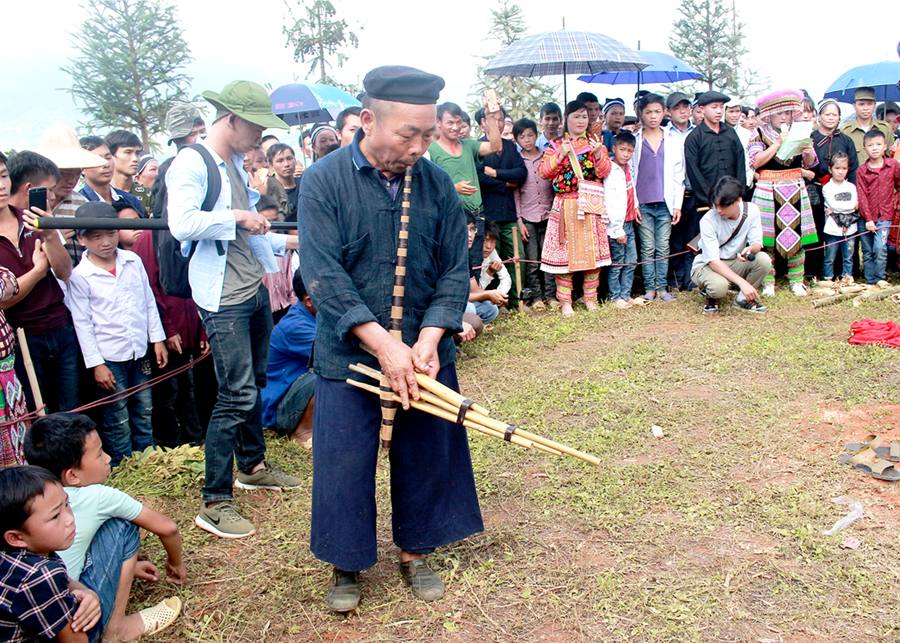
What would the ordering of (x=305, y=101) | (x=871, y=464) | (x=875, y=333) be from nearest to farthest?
(x=871, y=464) < (x=875, y=333) < (x=305, y=101)

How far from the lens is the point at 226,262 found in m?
3.39

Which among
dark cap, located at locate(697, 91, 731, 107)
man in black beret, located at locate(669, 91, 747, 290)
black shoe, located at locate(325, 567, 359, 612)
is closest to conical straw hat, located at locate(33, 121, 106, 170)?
black shoe, located at locate(325, 567, 359, 612)

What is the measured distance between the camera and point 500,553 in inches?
125

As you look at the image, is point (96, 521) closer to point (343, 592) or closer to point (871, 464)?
point (343, 592)

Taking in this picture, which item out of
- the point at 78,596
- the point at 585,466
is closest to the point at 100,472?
the point at 78,596

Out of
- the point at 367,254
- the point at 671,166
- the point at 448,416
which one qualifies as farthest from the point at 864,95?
the point at 448,416

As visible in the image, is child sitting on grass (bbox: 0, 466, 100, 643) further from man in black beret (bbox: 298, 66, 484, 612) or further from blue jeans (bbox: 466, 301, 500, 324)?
blue jeans (bbox: 466, 301, 500, 324)

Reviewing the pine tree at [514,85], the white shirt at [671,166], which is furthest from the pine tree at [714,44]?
the white shirt at [671,166]

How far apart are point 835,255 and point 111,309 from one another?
27.2 ft

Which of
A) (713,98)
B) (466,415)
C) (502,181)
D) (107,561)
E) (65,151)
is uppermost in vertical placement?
(713,98)

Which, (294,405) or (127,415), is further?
(294,405)

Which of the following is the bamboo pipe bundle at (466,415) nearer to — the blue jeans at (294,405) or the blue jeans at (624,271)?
the blue jeans at (294,405)

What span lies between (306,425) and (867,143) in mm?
7630

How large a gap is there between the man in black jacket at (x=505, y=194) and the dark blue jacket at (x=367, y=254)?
4.85 metres
